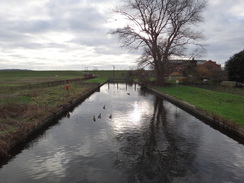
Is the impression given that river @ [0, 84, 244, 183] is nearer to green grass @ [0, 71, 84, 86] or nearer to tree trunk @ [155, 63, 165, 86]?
tree trunk @ [155, 63, 165, 86]

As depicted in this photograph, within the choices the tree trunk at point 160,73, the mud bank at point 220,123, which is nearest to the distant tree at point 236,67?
the tree trunk at point 160,73

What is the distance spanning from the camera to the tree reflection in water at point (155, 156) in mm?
7055

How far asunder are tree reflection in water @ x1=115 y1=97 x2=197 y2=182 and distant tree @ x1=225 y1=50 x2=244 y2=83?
39.8 meters

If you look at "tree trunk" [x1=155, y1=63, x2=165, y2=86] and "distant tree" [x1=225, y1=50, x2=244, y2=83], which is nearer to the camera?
"tree trunk" [x1=155, y1=63, x2=165, y2=86]

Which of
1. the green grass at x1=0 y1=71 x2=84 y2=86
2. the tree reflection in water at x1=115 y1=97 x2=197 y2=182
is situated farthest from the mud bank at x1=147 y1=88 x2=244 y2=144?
the green grass at x1=0 y1=71 x2=84 y2=86

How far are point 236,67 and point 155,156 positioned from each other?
44381 millimetres

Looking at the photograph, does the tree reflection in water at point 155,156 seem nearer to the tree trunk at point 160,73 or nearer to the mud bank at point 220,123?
the mud bank at point 220,123

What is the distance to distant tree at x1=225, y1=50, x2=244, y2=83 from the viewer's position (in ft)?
141

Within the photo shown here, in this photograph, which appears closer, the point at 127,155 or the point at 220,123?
the point at 127,155

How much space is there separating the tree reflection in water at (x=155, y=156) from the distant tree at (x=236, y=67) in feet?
130

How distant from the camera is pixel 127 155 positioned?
28.4 feet

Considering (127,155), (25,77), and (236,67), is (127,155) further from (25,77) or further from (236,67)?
(25,77)

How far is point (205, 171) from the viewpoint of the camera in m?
7.34

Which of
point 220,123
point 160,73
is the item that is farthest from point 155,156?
point 160,73
